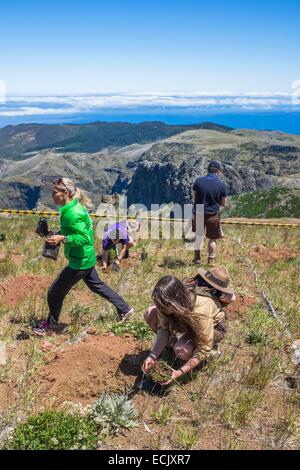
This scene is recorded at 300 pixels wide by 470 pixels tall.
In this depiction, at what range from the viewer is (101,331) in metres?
5.68

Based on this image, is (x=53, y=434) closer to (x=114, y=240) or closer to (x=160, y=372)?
(x=160, y=372)

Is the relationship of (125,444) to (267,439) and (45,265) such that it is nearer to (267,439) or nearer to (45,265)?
(267,439)

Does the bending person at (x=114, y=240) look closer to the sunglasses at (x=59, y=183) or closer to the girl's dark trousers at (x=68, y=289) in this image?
the girl's dark trousers at (x=68, y=289)

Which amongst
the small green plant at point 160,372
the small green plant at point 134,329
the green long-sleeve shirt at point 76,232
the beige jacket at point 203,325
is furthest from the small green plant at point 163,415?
the green long-sleeve shirt at point 76,232

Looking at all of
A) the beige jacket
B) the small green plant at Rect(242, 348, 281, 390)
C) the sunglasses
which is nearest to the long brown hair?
the beige jacket

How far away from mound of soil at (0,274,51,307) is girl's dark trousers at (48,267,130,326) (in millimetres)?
1152

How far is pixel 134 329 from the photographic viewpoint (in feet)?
18.6

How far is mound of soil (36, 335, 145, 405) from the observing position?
429cm

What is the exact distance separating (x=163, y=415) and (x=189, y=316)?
0.92m

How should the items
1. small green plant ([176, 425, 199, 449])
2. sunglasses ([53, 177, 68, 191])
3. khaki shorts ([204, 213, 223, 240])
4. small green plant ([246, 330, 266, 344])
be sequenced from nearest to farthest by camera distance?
small green plant ([176, 425, 199, 449]) → sunglasses ([53, 177, 68, 191]) → small green plant ([246, 330, 266, 344]) → khaki shorts ([204, 213, 223, 240])

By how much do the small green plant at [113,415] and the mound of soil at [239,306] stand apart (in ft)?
9.45

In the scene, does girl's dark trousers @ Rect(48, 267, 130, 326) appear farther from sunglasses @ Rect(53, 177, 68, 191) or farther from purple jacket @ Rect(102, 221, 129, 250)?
purple jacket @ Rect(102, 221, 129, 250)

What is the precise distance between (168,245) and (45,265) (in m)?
3.89
